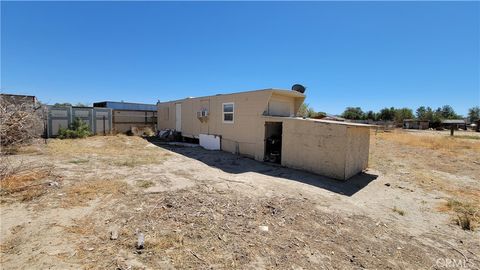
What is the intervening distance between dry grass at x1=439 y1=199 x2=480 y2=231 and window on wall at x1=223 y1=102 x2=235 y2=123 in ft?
24.7

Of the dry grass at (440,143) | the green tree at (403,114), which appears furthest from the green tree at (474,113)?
the dry grass at (440,143)

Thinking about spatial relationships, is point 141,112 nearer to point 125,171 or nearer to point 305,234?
point 125,171

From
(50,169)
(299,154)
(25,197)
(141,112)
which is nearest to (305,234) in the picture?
(299,154)

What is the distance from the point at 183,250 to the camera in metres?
2.88

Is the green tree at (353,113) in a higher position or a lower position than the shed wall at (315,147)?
higher

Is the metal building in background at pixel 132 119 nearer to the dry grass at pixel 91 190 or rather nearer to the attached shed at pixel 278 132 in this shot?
the attached shed at pixel 278 132

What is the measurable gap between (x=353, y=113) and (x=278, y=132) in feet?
226

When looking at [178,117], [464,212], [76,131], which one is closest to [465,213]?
[464,212]

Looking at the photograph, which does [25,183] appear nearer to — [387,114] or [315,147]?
[315,147]

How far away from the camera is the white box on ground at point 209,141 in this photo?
11.3m

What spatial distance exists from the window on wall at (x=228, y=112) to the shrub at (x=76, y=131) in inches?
363

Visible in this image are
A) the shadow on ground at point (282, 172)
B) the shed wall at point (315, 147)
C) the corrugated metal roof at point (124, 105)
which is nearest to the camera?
the shadow on ground at point (282, 172)

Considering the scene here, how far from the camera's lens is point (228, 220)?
376 cm

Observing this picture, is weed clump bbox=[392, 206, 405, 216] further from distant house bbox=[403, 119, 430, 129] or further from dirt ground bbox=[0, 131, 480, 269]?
distant house bbox=[403, 119, 430, 129]
